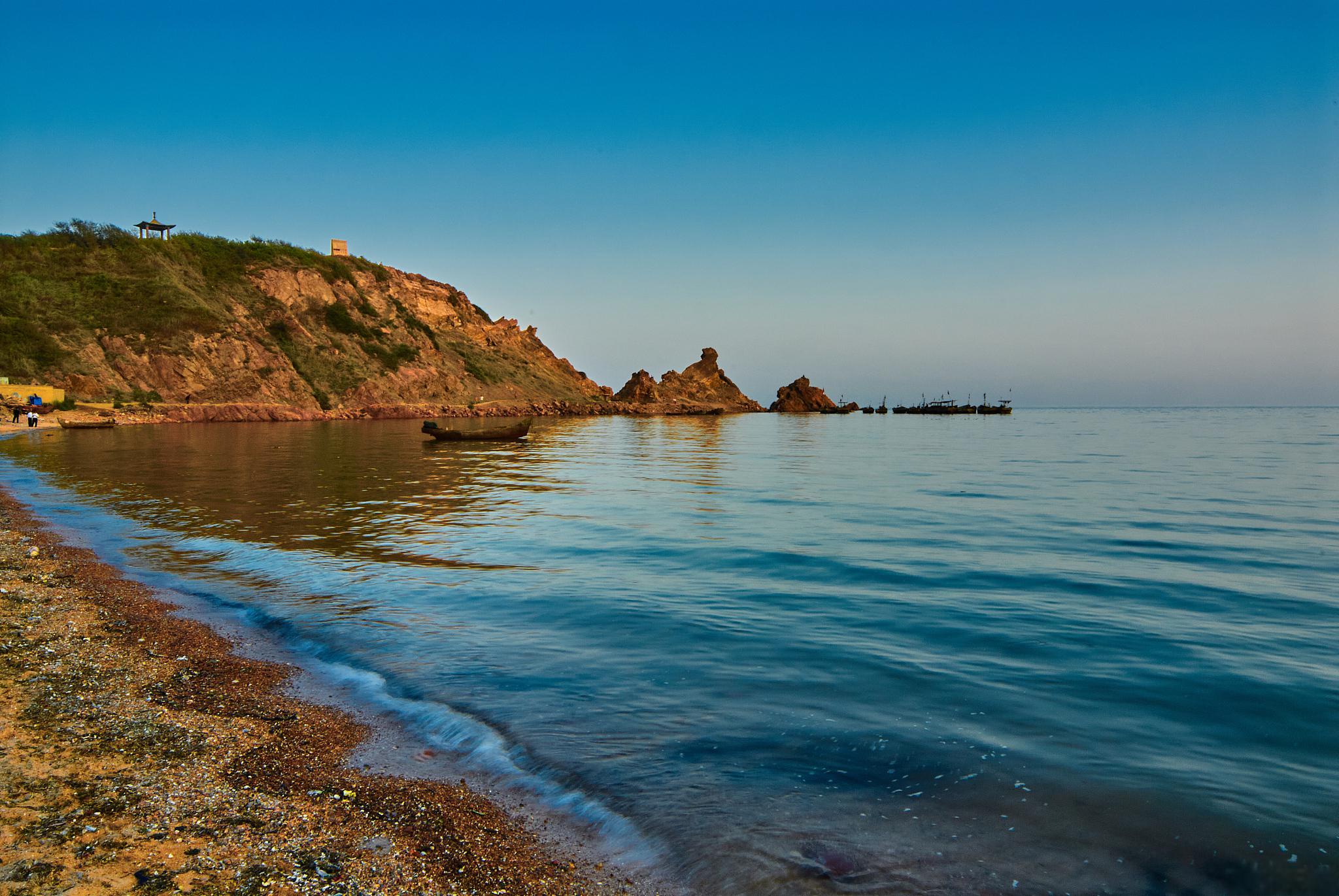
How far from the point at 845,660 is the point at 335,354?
10577cm

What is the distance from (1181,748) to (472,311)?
145m

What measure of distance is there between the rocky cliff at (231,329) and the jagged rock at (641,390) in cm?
4366

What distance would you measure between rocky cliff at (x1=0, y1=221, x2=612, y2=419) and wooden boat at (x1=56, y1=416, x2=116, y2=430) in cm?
1819

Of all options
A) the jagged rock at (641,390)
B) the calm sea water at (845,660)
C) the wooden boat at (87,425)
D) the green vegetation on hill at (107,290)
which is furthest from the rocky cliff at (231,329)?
the calm sea water at (845,660)

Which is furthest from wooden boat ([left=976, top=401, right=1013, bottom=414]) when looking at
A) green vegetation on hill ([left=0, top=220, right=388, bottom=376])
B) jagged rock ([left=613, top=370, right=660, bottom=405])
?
green vegetation on hill ([left=0, top=220, right=388, bottom=376])

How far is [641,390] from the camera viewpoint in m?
173

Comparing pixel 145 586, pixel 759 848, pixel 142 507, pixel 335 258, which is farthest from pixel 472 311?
pixel 759 848

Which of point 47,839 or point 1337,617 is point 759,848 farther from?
point 1337,617

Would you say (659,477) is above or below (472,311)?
below

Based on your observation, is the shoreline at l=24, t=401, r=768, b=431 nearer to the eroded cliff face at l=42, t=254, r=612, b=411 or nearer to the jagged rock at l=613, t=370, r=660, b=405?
the eroded cliff face at l=42, t=254, r=612, b=411

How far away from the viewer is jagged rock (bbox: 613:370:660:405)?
172750mm

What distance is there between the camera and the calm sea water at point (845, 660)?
16.7 ft

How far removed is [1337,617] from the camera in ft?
35.6

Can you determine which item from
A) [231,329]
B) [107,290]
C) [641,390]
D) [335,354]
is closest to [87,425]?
[231,329]
